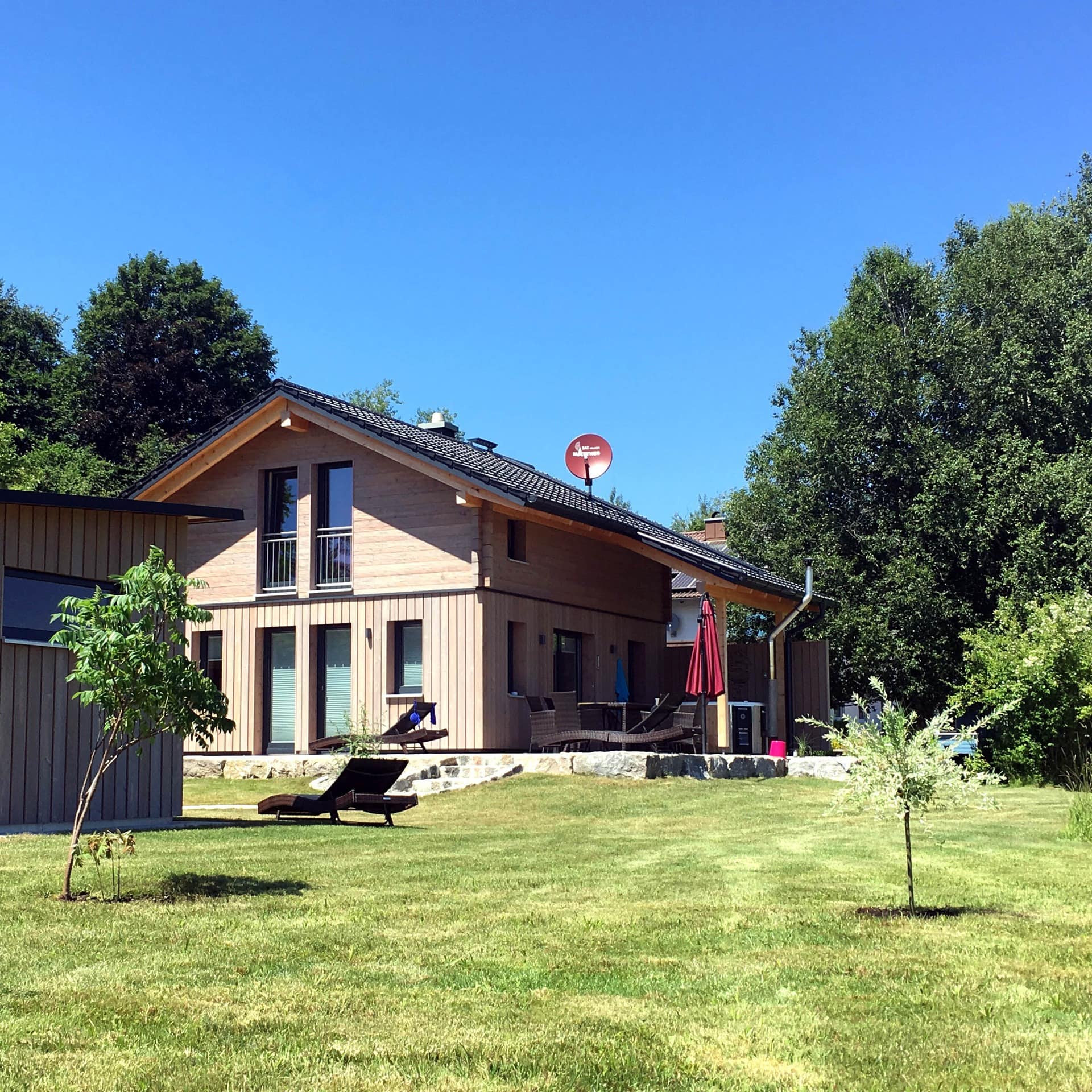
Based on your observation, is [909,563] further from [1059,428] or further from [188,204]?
[188,204]

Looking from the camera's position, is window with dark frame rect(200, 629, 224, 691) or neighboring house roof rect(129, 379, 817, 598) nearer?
neighboring house roof rect(129, 379, 817, 598)

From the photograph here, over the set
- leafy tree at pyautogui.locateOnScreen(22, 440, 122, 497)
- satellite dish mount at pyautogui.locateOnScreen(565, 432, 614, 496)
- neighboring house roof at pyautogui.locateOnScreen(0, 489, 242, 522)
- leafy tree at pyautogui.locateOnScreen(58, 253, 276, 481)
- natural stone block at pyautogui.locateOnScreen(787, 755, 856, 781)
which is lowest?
natural stone block at pyautogui.locateOnScreen(787, 755, 856, 781)

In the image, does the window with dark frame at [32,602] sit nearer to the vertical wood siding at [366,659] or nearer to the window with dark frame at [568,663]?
the vertical wood siding at [366,659]

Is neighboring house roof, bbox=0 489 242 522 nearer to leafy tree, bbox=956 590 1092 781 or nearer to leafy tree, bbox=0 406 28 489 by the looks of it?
leafy tree, bbox=956 590 1092 781

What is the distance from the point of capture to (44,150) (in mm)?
21156

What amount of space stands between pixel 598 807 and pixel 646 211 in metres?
10.2

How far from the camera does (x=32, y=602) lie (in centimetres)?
1309

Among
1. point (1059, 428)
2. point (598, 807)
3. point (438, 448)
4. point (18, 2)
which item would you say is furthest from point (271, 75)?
point (1059, 428)

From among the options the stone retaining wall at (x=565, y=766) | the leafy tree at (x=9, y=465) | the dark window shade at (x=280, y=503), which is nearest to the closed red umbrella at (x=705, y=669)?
the stone retaining wall at (x=565, y=766)

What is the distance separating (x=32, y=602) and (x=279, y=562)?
36.0 ft

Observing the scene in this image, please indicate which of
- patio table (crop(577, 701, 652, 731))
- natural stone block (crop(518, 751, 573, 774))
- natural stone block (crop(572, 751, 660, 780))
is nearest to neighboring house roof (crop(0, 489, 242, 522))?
natural stone block (crop(518, 751, 573, 774))

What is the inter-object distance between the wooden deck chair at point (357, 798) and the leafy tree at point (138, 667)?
16.4 feet

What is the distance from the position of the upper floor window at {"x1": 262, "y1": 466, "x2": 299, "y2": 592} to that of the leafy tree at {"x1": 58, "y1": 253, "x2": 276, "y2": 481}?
17570 mm

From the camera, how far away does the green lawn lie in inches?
187
